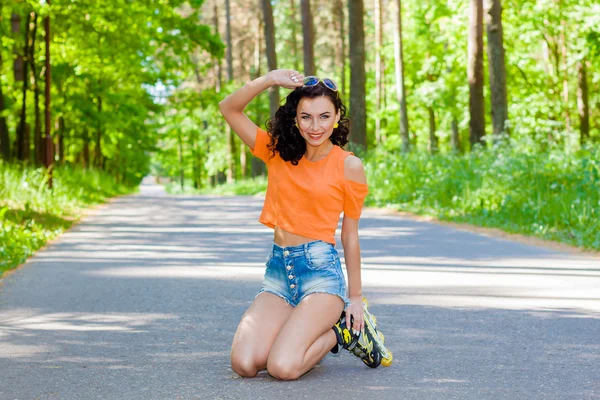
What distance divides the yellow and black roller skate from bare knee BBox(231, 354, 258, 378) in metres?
0.54

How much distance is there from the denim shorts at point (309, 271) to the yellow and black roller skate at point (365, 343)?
0.56 ft

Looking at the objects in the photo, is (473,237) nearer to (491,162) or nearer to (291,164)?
(491,162)

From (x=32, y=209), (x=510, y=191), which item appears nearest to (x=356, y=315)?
(x=510, y=191)

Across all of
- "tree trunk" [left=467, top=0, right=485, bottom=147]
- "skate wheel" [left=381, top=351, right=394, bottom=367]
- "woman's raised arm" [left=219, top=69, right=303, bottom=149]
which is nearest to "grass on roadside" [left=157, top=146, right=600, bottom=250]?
"tree trunk" [left=467, top=0, right=485, bottom=147]

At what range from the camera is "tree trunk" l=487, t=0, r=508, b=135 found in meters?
23.1

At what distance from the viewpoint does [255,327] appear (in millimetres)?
5320

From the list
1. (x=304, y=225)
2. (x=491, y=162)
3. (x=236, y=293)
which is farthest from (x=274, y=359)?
Result: (x=491, y=162)

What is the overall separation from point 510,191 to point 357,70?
12.9 meters

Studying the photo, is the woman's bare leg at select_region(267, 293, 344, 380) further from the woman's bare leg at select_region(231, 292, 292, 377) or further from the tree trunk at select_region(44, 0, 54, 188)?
the tree trunk at select_region(44, 0, 54, 188)

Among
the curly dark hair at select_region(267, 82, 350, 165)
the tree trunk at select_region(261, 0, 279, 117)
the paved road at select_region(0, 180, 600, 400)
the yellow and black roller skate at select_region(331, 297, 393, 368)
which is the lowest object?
the paved road at select_region(0, 180, 600, 400)

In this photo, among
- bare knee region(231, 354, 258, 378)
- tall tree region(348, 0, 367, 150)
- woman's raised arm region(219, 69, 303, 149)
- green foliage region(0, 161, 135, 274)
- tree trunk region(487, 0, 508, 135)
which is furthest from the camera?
tall tree region(348, 0, 367, 150)

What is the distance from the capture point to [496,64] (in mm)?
23188

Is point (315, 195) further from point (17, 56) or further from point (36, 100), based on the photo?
point (17, 56)

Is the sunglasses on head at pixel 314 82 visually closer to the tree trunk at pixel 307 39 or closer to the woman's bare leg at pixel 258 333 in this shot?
the woman's bare leg at pixel 258 333
